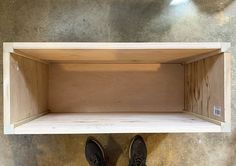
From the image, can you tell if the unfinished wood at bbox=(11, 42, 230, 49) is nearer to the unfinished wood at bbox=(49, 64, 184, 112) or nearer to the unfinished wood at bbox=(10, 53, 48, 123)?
the unfinished wood at bbox=(10, 53, 48, 123)

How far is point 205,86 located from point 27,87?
2.32 feet

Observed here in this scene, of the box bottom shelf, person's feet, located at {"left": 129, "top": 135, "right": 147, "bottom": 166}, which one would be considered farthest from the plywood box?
person's feet, located at {"left": 129, "top": 135, "right": 147, "bottom": 166}

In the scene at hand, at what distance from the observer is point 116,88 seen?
1.10 metres

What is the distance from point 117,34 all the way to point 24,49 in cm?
54

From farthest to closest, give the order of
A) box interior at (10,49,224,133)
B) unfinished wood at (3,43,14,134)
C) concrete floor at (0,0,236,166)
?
concrete floor at (0,0,236,166) → box interior at (10,49,224,133) → unfinished wood at (3,43,14,134)

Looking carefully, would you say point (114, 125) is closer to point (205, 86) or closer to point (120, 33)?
point (205, 86)

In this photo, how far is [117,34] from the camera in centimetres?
119

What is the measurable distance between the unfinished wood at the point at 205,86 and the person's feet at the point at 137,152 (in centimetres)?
28

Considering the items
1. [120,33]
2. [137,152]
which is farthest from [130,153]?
[120,33]

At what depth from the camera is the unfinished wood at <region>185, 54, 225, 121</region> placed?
81 centimetres

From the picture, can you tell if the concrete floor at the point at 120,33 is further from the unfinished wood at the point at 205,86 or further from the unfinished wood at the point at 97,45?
the unfinished wood at the point at 97,45

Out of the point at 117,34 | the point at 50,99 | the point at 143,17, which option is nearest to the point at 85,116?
the point at 50,99

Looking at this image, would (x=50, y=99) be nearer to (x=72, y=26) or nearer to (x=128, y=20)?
(x=72, y=26)

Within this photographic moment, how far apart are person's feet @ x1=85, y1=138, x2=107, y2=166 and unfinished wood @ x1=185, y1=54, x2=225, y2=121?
1.55ft
